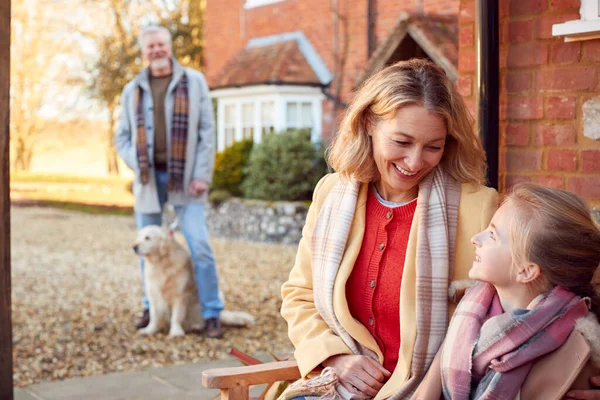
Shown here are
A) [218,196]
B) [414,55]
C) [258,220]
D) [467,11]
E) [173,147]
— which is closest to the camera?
[467,11]

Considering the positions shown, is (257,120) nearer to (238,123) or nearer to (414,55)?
(238,123)

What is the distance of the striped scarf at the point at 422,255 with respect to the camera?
2287 millimetres

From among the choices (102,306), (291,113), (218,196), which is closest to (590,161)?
(102,306)

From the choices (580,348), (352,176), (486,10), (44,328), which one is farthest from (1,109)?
(44,328)

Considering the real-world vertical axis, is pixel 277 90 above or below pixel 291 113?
above

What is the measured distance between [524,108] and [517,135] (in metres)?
0.12

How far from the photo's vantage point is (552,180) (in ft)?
10.4

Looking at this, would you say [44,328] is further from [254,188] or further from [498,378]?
[254,188]

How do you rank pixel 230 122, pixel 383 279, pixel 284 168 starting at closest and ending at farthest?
pixel 383 279 < pixel 284 168 < pixel 230 122

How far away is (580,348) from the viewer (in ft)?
6.34

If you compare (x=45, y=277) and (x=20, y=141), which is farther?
(x=20, y=141)

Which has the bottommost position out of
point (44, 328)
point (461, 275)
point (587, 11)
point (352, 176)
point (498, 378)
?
point (44, 328)

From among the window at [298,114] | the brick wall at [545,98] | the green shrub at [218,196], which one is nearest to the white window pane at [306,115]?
the window at [298,114]

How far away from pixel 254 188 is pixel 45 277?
5306 millimetres
